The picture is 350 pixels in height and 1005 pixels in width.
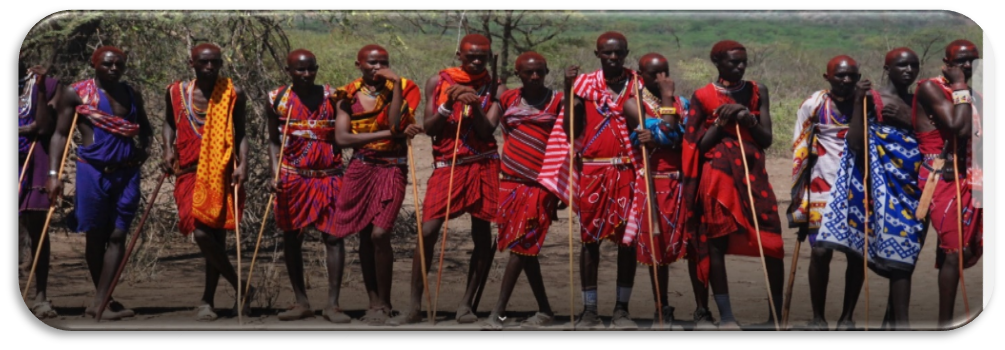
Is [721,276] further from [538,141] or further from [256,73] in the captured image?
[256,73]

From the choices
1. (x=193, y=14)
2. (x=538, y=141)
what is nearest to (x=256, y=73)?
(x=193, y=14)

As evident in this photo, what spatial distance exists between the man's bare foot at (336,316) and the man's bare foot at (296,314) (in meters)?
0.11

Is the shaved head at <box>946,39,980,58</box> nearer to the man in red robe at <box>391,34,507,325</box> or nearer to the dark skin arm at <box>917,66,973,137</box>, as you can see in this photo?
the dark skin arm at <box>917,66,973,137</box>

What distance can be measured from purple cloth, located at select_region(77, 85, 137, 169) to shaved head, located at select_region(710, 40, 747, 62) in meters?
3.23

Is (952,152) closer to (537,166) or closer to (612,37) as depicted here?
(612,37)

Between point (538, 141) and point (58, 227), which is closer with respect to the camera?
point (538, 141)

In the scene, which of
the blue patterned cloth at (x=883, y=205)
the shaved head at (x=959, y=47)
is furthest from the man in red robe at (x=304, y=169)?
the shaved head at (x=959, y=47)

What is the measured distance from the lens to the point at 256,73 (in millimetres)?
10422

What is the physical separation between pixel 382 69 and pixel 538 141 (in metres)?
0.92

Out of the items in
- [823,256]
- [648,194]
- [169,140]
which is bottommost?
[823,256]

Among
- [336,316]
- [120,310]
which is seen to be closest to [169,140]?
[120,310]

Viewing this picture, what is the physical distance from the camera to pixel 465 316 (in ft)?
28.1

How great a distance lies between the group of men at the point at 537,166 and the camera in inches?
323

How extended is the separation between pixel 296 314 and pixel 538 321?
4.40ft
